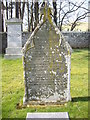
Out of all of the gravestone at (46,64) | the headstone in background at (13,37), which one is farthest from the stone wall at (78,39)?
the gravestone at (46,64)

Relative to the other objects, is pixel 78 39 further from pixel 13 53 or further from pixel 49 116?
pixel 49 116

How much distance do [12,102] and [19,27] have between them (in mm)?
6747

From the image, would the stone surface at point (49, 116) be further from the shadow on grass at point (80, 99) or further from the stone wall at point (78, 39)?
the stone wall at point (78, 39)

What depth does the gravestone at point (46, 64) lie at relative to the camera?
14.5ft

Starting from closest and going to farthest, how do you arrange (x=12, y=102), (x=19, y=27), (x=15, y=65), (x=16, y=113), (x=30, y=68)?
(x=16, y=113), (x=30, y=68), (x=12, y=102), (x=15, y=65), (x=19, y=27)

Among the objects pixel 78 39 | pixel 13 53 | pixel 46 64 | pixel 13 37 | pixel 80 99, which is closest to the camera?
pixel 46 64

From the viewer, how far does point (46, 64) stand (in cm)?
451

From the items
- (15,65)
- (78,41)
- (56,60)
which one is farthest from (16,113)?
(78,41)

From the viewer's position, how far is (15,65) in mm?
9383

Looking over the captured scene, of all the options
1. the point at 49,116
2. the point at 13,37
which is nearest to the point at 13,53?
the point at 13,37

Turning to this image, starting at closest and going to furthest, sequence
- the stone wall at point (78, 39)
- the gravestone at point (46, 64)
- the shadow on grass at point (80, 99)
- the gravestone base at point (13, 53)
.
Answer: the gravestone at point (46, 64) → the shadow on grass at point (80, 99) → the gravestone base at point (13, 53) → the stone wall at point (78, 39)

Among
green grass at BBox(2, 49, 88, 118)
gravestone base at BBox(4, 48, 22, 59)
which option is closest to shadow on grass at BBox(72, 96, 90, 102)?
green grass at BBox(2, 49, 88, 118)

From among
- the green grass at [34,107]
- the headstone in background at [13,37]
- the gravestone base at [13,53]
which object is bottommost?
the green grass at [34,107]

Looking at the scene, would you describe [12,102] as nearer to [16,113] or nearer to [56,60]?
[16,113]
